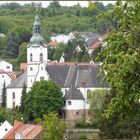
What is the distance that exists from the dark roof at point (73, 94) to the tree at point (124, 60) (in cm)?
3767

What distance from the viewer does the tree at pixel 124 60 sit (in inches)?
832

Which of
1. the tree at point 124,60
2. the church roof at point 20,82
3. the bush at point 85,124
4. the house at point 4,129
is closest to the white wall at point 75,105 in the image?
the bush at point 85,124

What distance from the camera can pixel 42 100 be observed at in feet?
188

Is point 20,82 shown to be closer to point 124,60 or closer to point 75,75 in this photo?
point 75,75

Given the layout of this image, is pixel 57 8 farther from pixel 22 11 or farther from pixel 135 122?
pixel 135 122

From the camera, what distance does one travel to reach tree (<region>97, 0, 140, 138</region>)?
21.1 meters

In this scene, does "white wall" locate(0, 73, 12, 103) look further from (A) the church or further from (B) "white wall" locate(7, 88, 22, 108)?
(B) "white wall" locate(7, 88, 22, 108)

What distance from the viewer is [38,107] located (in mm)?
57188

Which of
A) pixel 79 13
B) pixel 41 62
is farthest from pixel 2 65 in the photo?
pixel 79 13


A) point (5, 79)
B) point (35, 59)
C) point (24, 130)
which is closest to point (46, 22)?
point (5, 79)

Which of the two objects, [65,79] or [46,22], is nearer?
[65,79]

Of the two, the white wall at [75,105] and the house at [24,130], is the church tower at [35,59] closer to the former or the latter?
the white wall at [75,105]

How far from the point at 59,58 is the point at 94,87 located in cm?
3093

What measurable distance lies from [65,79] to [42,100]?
5876 millimetres
